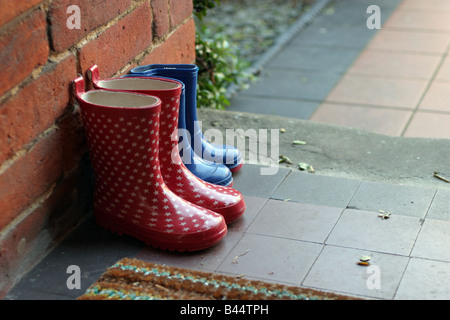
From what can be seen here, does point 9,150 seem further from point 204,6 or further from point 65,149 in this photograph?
point 204,6

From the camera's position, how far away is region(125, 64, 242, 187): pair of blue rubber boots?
227cm

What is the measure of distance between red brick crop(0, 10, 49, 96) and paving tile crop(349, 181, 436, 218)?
1.15 m

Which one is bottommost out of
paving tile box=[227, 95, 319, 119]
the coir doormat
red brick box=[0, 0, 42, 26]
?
paving tile box=[227, 95, 319, 119]

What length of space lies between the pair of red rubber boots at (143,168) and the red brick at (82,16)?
0.13 m

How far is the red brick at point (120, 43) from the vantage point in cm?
215

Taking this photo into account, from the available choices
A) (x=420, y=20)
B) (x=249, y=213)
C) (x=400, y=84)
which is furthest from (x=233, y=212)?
(x=420, y=20)

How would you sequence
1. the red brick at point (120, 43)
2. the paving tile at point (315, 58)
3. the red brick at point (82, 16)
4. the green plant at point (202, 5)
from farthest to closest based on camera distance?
the paving tile at point (315, 58)
the green plant at point (202, 5)
the red brick at point (120, 43)
the red brick at point (82, 16)

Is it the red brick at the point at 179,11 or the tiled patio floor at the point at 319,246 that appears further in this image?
the red brick at the point at 179,11

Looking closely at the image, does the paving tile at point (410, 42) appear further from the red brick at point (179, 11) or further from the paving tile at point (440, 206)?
the paving tile at point (440, 206)

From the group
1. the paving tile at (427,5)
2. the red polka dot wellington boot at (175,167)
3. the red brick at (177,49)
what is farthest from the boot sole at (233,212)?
the paving tile at (427,5)

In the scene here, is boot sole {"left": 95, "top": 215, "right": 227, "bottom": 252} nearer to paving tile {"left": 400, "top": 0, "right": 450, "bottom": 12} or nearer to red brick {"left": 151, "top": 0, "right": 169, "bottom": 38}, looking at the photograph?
red brick {"left": 151, "top": 0, "right": 169, "bottom": 38}

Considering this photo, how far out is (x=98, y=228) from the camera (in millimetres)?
2172

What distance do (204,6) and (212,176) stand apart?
1.27 m

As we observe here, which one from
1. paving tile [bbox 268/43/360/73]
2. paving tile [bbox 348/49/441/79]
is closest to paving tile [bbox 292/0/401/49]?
paving tile [bbox 268/43/360/73]
